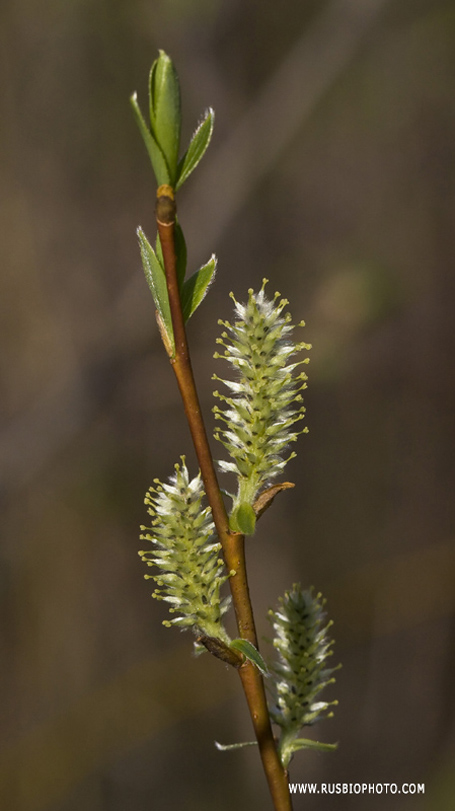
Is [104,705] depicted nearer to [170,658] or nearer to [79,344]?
[170,658]

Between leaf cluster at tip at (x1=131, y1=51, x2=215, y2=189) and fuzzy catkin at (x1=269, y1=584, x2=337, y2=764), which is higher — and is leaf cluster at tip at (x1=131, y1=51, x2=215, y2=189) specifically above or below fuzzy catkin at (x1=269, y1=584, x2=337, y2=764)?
above

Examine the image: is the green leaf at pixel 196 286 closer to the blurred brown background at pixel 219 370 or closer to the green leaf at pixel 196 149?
the green leaf at pixel 196 149

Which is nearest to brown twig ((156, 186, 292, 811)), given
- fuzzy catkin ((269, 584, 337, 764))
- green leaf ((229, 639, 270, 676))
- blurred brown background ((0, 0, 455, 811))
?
green leaf ((229, 639, 270, 676))

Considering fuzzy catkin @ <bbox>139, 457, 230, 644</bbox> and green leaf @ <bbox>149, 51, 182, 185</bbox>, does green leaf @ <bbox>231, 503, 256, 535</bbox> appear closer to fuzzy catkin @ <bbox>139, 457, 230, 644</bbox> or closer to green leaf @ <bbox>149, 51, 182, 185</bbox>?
fuzzy catkin @ <bbox>139, 457, 230, 644</bbox>

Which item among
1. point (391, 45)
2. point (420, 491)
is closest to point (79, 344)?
point (420, 491)

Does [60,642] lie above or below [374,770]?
above

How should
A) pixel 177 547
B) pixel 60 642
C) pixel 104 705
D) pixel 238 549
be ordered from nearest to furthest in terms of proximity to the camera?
pixel 238 549
pixel 177 547
pixel 104 705
pixel 60 642
